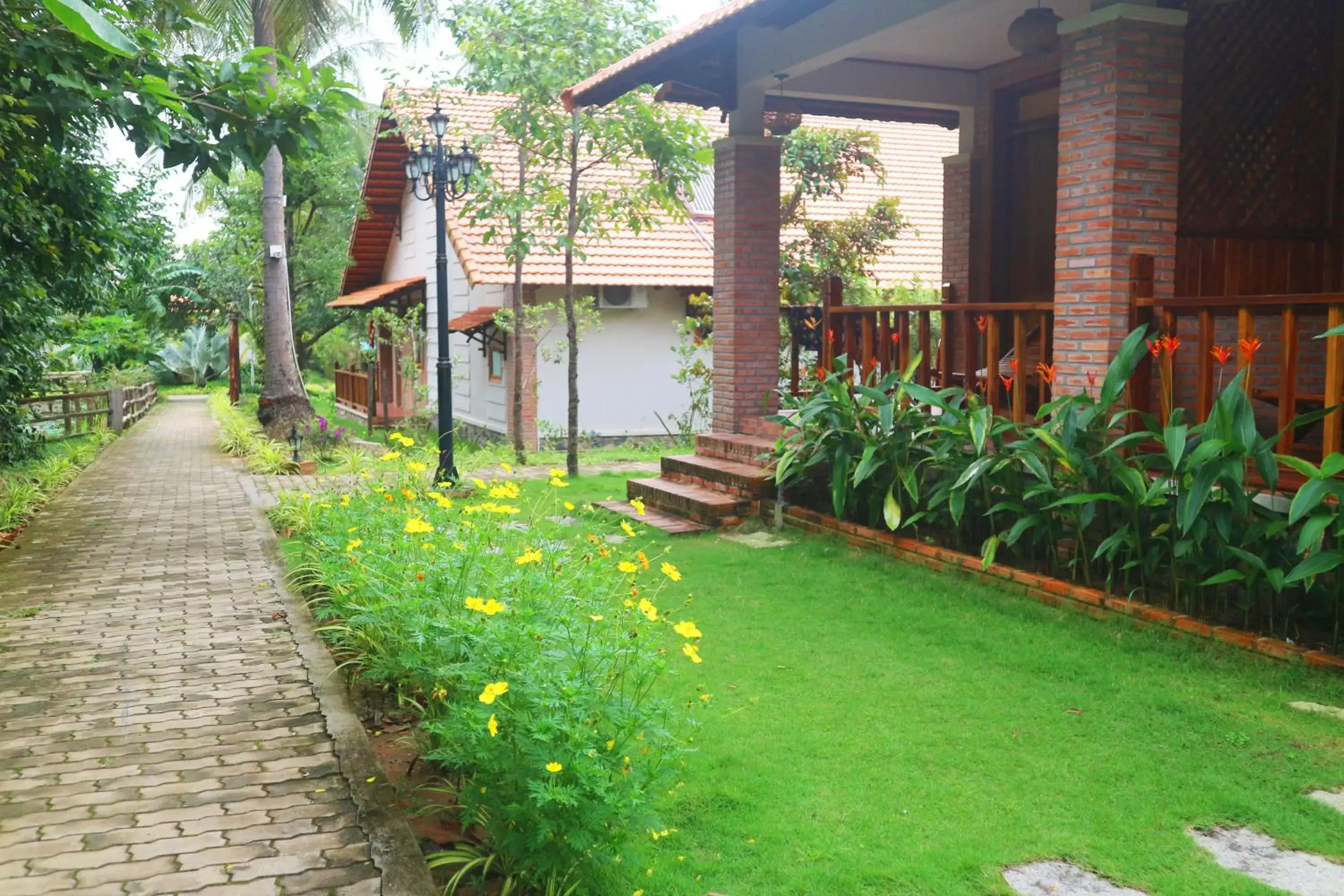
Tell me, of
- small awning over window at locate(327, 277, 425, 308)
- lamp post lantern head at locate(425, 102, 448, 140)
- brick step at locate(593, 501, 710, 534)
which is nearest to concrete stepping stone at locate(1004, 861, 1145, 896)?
brick step at locate(593, 501, 710, 534)

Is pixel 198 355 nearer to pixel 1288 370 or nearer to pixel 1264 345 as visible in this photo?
pixel 1264 345

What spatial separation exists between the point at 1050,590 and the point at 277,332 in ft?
45.3

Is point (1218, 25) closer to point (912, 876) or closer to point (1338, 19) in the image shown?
point (1338, 19)

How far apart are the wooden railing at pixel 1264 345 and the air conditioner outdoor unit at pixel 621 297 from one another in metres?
10.3

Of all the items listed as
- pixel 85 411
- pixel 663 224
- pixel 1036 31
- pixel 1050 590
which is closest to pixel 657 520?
pixel 1050 590

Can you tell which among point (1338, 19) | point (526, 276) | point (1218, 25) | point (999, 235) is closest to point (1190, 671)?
point (1218, 25)

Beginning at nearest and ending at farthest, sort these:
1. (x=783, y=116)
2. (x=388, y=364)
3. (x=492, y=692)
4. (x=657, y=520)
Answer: (x=492, y=692) → (x=657, y=520) → (x=783, y=116) → (x=388, y=364)

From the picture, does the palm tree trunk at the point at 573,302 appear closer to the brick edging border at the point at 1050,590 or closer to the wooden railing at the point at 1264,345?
the brick edging border at the point at 1050,590

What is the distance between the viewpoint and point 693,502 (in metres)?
8.74

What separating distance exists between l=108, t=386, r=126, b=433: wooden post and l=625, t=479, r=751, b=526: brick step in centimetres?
1474

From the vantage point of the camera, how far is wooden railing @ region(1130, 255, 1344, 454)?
505 cm

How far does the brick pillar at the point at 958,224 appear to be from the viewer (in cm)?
1023

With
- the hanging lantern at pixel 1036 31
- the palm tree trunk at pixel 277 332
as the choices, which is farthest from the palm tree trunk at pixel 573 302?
the hanging lantern at pixel 1036 31

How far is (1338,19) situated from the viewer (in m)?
7.50
